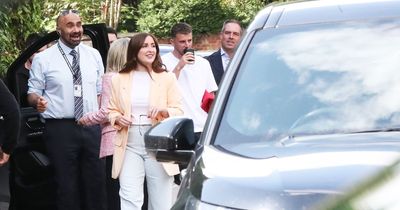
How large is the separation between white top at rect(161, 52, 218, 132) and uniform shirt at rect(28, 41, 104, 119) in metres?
0.73

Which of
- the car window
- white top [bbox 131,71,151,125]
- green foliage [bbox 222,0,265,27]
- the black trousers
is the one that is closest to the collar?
the black trousers

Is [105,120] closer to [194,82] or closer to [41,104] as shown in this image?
[41,104]

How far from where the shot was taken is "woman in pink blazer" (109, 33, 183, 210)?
6.42 metres

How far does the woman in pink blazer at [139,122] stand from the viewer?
253 inches

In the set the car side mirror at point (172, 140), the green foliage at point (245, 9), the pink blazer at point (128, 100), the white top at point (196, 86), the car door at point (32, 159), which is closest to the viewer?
the car side mirror at point (172, 140)

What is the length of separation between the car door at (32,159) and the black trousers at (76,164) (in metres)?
0.33

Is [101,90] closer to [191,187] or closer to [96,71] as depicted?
[96,71]

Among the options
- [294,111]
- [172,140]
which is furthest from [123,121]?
[294,111]

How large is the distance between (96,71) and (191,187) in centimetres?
448

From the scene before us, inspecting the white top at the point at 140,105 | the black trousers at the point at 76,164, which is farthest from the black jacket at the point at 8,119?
the black trousers at the point at 76,164

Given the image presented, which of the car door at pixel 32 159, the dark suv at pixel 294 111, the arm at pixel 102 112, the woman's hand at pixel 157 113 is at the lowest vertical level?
the car door at pixel 32 159

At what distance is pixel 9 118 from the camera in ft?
19.3

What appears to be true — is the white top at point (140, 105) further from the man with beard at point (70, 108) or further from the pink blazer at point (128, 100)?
the man with beard at point (70, 108)

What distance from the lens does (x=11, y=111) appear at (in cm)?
586
